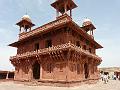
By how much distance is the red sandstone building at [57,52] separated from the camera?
64.6ft

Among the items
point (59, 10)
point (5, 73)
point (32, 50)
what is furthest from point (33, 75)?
point (5, 73)

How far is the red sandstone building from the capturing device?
1970cm

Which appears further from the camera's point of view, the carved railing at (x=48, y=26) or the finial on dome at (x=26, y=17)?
the finial on dome at (x=26, y=17)

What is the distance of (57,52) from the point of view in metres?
20.0

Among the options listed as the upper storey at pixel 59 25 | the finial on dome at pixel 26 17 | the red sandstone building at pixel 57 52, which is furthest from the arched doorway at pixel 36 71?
the finial on dome at pixel 26 17

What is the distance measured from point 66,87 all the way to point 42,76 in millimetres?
4511

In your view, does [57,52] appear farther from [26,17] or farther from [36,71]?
[26,17]

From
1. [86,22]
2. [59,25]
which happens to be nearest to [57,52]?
[59,25]

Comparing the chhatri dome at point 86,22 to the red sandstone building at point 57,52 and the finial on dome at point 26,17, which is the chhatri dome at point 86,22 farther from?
the finial on dome at point 26,17

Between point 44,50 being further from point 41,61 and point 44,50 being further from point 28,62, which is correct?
point 28,62

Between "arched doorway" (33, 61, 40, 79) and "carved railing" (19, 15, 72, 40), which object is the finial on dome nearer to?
"carved railing" (19, 15, 72, 40)

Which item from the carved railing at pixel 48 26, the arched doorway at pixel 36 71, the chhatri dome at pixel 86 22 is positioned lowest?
the arched doorway at pixel 36 71

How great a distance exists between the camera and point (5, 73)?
117 feet

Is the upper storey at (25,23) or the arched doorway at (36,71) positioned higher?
the upper storey at (25,23)
